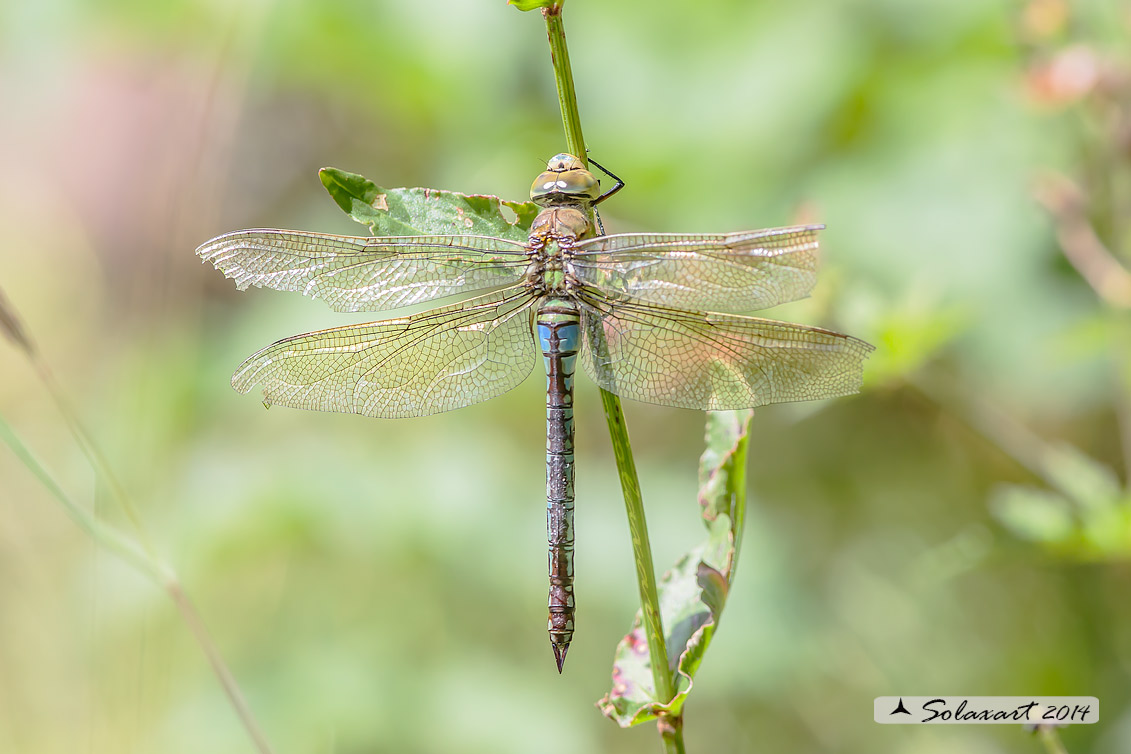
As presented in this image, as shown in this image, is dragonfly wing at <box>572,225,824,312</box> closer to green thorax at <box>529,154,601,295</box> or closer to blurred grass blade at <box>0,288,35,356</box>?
green thorax at <box>529,154,601,295</box>

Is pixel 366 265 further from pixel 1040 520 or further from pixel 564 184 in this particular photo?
pixel 1040 520

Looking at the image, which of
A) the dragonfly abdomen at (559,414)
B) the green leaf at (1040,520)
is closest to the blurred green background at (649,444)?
the green leaf at (1040,520)

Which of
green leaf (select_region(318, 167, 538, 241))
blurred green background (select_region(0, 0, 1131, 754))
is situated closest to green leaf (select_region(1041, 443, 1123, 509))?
blurred green background (select_region(0, 0, 1131, 754))

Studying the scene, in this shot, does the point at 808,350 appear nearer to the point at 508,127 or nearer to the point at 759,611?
the point at 759,611

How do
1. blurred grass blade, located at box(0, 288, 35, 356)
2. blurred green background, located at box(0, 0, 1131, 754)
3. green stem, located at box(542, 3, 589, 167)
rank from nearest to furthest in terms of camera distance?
green stem, located at box(542, 3, 589, 167)
blurred grass blade, located at box(0, 288, 35, 356)
blurred green background, located at box(0, 0, 1131, 754)

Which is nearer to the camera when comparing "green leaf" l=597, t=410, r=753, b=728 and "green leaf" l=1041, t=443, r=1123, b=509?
"green leaf" l=597, t=410, r=753, b=728

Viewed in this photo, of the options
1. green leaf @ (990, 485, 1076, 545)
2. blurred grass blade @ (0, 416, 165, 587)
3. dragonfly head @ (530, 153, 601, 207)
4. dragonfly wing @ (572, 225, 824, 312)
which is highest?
dragonfly head @ (530, 153, 601, 207)
